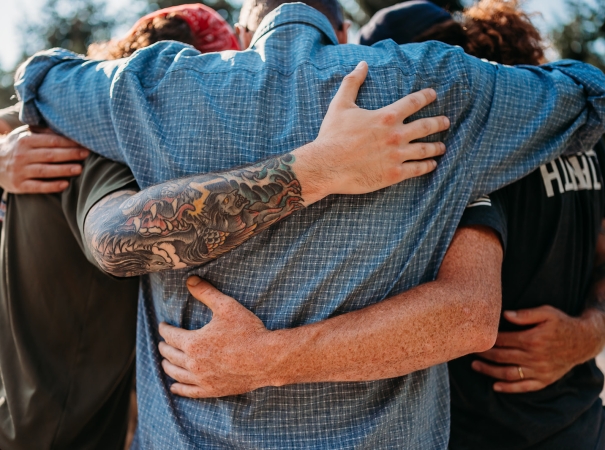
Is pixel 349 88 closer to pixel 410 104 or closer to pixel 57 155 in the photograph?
pixel 410 104

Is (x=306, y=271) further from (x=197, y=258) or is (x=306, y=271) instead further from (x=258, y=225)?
(x=197, y=258)

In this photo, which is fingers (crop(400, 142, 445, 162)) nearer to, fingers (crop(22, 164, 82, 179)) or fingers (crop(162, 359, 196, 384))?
fingers (crop(162, 359, 196, 384))

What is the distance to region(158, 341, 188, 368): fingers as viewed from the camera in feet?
5.29

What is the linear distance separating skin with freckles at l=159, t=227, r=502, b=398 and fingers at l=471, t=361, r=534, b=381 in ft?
1.63

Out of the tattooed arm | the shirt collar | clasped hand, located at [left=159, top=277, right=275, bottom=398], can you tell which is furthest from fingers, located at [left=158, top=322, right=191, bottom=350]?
the shirt collar

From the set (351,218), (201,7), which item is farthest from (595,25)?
(351,218)

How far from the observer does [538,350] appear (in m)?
2.00

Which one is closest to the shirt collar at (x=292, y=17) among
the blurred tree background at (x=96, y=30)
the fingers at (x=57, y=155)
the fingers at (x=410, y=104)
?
the fingers at (x=410, y=104)

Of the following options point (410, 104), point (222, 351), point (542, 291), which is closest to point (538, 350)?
point (542, 291)

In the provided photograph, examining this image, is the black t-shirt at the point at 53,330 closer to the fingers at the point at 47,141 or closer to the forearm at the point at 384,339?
the fingers at the point at 47,141

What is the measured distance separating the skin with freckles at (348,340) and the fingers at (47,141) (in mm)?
638

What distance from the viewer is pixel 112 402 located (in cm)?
206

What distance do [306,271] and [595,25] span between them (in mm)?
8904

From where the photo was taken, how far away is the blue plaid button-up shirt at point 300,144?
1.56 m
